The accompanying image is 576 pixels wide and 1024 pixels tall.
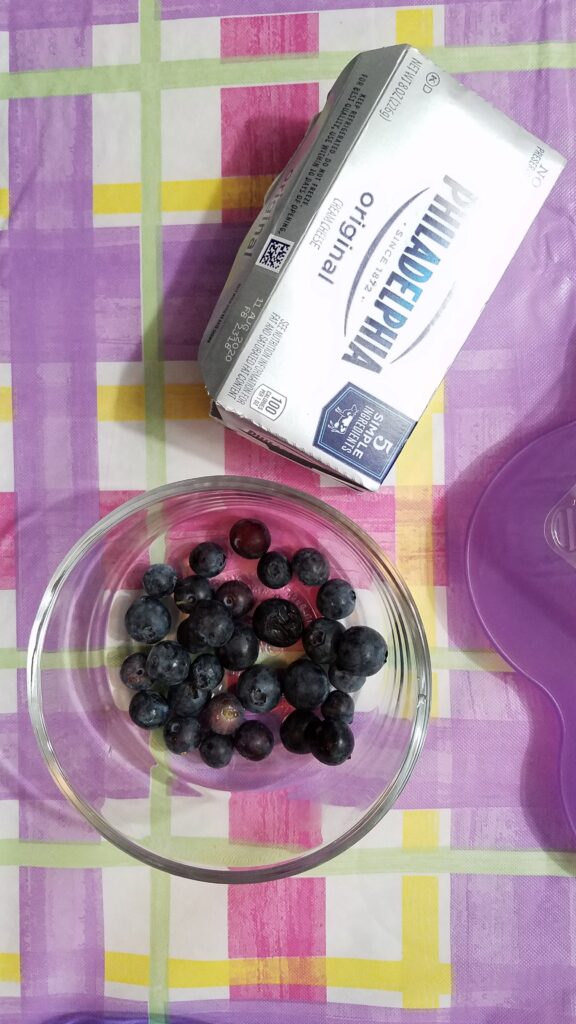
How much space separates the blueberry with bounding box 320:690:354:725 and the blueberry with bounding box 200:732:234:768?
95 millimetres

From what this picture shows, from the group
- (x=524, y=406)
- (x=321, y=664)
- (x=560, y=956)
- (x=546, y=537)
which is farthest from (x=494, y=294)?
(x=560, y=956)

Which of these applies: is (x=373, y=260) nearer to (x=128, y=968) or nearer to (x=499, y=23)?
(x=499, y=23)

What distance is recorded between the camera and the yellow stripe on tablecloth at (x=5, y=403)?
81 centimetres

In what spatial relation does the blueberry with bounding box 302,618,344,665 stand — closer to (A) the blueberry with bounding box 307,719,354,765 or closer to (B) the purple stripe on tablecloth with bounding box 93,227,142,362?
(A) the blueberry with bounding box 307,719,354,765

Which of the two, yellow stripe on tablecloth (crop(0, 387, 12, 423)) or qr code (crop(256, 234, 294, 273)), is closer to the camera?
qr code (crop(256, 234, 294, 273))

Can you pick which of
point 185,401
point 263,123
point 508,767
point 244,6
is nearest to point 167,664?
point 185,401

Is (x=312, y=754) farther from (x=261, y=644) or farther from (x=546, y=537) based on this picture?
(x=546, y=537)

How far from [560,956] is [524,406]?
551 mm

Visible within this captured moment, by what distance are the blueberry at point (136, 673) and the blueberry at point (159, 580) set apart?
63 millimetres

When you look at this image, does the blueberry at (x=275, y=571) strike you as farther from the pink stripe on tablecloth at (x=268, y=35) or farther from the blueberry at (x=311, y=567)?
the pink stripe on tablecloth at (x=268, y=35)

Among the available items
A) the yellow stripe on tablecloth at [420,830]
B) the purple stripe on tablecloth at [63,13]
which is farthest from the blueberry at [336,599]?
the purple stripe on tablecloth at [63,13]

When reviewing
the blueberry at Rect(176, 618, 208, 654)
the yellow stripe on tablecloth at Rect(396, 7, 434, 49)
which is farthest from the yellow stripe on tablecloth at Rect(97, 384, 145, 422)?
the yellow stripe on tablecloth at Rect(396, 7, 434, 49)

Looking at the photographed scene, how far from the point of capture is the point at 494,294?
2.58 feet

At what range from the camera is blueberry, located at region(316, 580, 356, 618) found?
74 centimetres
